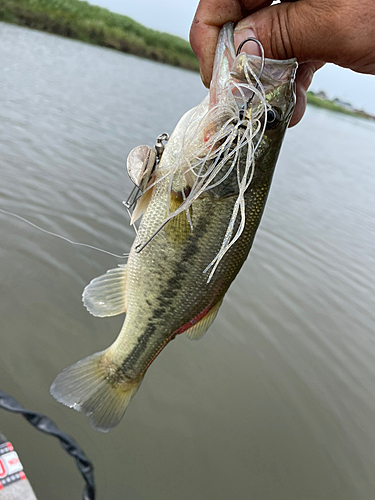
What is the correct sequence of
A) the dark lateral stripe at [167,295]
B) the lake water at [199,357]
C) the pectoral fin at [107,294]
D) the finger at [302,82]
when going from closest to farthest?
the dark lateral stripe at [167,295], the finger at [302,82], the pectoral fin at [107,294], the lake water at [199,357]

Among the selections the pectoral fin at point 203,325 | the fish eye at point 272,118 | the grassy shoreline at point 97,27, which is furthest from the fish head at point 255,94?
the grassy shoreline at point 97,27

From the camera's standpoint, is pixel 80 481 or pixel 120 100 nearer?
pixel 80 481

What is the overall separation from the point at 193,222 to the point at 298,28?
0.80 meters

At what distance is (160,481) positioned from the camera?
2215 millimetres

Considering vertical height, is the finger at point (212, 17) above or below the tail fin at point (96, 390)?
above

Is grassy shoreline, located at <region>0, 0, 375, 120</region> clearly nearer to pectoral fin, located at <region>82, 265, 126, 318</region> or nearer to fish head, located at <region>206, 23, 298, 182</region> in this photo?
pectoral fin, located at <region>82, 265, 126, 318</region>

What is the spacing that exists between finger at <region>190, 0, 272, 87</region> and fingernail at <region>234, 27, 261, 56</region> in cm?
6

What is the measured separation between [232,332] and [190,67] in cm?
3106

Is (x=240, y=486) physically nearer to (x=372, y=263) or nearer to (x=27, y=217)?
(x=27, y=217)

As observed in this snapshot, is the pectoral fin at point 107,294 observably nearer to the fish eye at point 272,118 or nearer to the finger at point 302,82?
the fish eye at point 272,118

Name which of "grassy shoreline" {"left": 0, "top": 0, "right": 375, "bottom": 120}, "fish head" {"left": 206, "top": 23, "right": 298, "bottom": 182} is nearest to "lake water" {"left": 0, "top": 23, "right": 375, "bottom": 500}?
"fish head" {"left": 206, "top": 23, "right": 298, "bottom": 182}

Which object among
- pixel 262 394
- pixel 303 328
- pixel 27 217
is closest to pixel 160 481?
pixel 262 394

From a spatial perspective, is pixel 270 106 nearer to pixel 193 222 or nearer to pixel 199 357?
pixel 193 222

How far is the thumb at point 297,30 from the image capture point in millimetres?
1266
